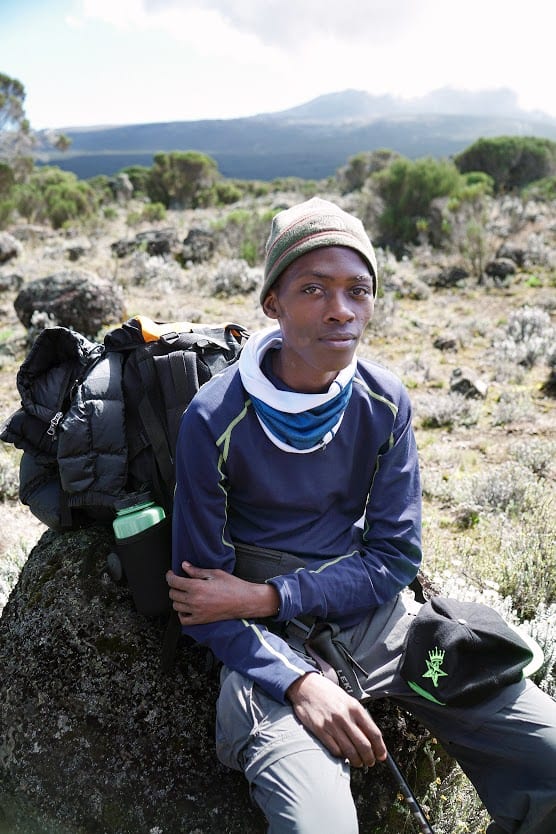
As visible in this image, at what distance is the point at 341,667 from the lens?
1897 millimetres

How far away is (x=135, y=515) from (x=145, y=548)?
0.38ft

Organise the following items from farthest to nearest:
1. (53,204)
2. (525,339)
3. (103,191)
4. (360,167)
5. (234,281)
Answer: (360,167) → (103,191) → (53,204) → (234,281) → (525,339)

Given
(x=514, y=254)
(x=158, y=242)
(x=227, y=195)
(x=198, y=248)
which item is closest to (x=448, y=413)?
(x=514, y=254)

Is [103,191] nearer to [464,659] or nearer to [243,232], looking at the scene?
[243,232]

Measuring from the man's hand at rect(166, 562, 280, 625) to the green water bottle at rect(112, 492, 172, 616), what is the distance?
0.85 feet

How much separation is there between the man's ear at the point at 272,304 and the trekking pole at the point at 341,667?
0.98 meters

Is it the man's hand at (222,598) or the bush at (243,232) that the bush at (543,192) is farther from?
the man's hand at (222,598)

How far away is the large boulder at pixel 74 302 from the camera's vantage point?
7758 millimetres

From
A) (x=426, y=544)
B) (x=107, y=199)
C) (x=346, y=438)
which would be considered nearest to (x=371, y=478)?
(x=346, y=438)

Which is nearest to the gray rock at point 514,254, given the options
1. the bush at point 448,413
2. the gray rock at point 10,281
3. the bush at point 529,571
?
the bush at point 448,413

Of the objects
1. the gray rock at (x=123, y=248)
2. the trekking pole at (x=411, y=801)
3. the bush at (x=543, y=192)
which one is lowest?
the trekking pole at (x=411, y=801)

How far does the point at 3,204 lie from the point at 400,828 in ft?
65.6

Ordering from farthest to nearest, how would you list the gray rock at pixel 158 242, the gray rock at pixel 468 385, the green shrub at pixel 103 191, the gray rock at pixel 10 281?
the green shrub at pixel 103 191 → the gray rock at pixel 158 242 → the gray rock at pixel 10 281 → the gray rock at pixel 468 385

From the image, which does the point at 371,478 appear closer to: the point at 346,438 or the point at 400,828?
the point at 346,438
